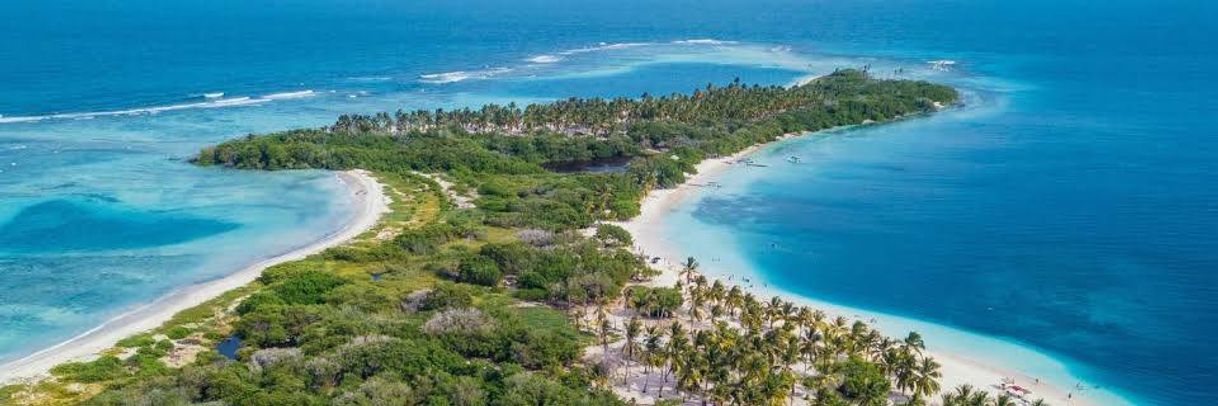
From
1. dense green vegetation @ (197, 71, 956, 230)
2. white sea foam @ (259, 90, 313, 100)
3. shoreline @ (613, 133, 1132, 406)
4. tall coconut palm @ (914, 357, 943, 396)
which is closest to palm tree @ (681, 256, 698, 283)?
shoreline @ (613, 133, 1132, 406)

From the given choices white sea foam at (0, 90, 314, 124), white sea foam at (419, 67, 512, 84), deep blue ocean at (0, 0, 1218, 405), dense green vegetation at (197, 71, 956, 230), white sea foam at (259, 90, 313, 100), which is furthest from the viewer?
white sea foam at (419, 67, 512, 84)

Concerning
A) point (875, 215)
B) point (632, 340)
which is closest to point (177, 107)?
point (875, 215)

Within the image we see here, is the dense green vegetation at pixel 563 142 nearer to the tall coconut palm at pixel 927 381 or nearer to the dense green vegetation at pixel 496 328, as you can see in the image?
the dense green vegetation at pixel 496 328

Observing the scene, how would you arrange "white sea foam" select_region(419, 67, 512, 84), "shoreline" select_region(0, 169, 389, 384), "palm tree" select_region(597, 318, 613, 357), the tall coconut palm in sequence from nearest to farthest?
1. the tall coconut palm
2. "shoreline" select_region(0, 169, 389, 384)
3. "palm tree" select_region(597, 318, 613, 357)
4. "white sea foam" select_region(419, 67, 512, 84)

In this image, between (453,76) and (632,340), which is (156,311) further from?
(453,76)

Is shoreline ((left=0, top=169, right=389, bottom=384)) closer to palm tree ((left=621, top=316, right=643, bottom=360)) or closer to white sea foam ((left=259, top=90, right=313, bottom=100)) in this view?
palm tree ((left=621, top=316, right=643, bottom=360))

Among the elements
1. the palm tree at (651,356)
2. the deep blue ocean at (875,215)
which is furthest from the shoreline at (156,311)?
the palm tree at (651,356)
